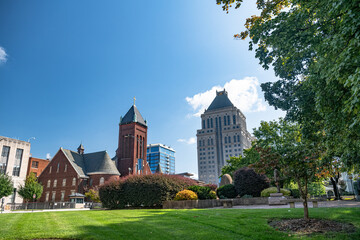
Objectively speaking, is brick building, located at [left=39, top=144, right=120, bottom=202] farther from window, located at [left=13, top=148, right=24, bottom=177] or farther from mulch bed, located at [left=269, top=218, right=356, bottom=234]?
mulch bed, located at [left=269, top=218, right=356, bottom=234]

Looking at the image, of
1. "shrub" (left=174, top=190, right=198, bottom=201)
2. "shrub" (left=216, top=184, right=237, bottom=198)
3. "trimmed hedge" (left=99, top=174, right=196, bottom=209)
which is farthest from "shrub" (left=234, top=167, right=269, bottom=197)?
"shrub" (left=174, top=190, right=198, bottom=201)

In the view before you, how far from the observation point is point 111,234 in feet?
23.1

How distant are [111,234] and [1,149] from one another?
55.9 m

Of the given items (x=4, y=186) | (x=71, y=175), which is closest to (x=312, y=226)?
(x=4, y=186)

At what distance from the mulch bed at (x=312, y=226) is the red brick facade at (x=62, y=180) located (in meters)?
50.1

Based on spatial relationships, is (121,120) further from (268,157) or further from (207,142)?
(207,142)

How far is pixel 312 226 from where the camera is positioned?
24.1 ft

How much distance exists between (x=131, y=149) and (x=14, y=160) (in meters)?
25.1

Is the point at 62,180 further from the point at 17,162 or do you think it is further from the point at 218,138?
the point at 218,138

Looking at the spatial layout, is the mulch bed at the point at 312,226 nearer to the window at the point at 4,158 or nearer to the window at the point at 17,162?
the window at the point at 4,158

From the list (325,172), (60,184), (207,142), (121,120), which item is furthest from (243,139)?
(325,172)

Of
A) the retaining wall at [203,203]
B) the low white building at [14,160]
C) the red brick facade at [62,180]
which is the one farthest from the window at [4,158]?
the retaining wall at [203,203]

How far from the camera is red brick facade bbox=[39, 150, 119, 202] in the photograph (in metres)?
53.8

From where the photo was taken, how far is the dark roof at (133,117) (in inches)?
2520
